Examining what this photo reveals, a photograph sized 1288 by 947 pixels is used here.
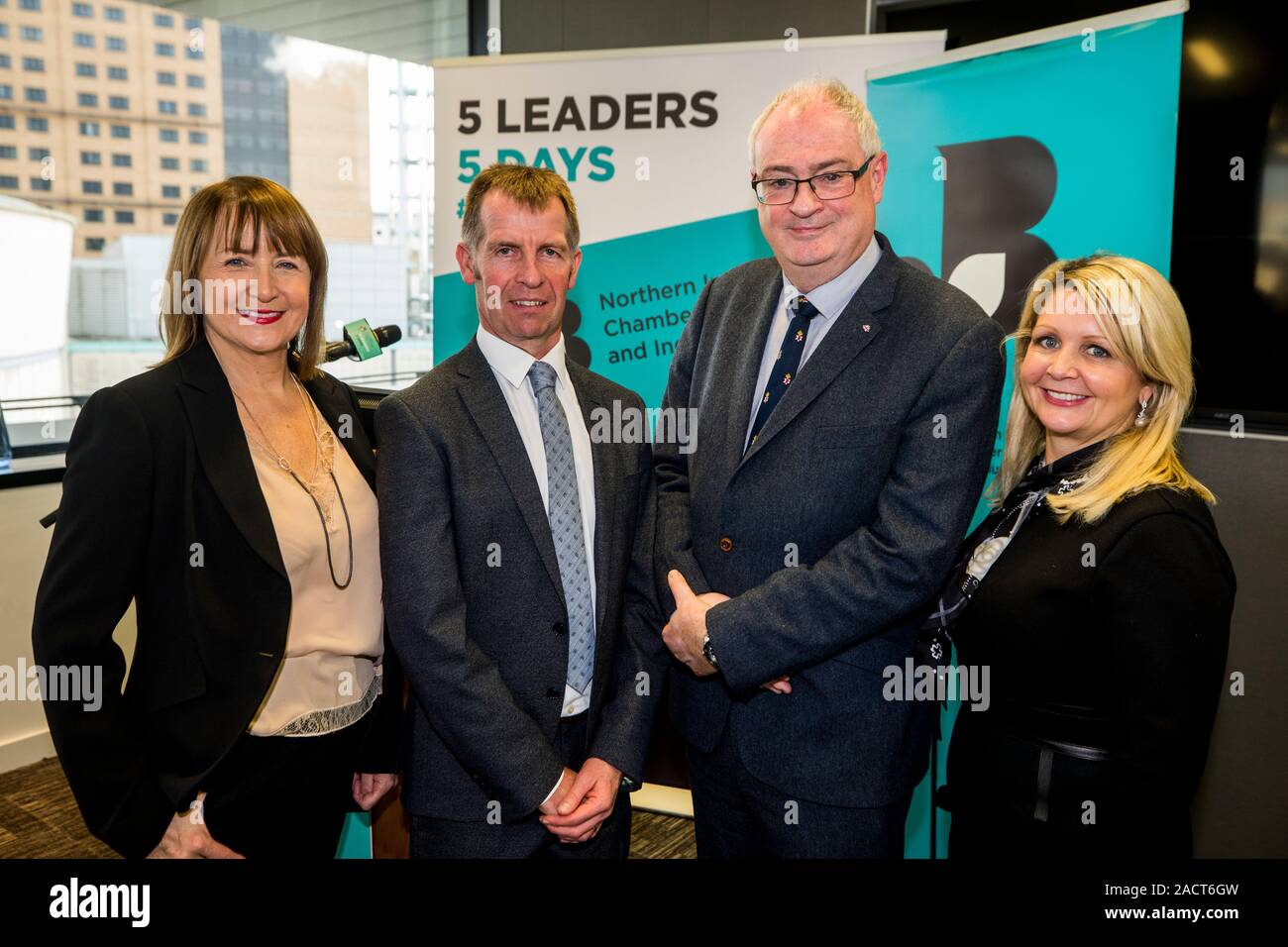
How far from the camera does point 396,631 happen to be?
162 cm

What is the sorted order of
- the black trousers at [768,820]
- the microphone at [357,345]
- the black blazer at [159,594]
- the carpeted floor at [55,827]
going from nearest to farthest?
the black blazer at [159,594]
the black trousers at [768,820]
the microphone at [357,345]
the carpeted floor at [55,827]

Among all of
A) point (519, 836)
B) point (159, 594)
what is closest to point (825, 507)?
point (519, 836)

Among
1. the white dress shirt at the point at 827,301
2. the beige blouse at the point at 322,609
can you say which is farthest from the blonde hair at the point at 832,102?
the beige blouse at the point at 322,609

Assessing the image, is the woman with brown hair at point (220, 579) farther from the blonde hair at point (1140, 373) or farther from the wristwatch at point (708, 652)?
the blonde hair at point (1140, 373)

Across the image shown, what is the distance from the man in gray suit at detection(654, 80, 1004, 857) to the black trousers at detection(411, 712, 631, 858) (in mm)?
235

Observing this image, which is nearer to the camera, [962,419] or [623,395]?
[962,419]

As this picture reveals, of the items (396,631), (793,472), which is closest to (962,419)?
(793,472)

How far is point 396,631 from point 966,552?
3.52 ft

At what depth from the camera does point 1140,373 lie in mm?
1703

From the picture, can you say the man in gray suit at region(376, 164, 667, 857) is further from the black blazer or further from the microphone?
the microphone

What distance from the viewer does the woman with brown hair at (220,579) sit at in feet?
4.82

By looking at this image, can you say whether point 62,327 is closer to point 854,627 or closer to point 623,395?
point 623,395

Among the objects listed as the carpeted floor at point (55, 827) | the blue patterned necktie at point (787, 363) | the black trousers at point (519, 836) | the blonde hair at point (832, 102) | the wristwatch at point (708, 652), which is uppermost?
the blonde hair at point (832, 102)
